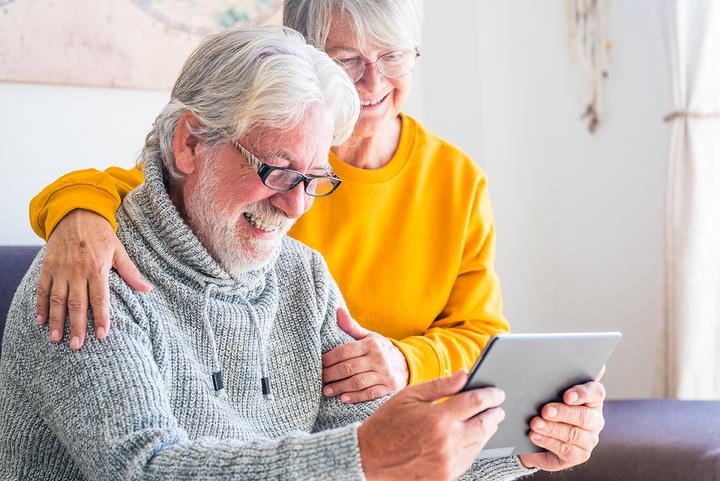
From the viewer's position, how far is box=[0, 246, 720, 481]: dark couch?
1.89m

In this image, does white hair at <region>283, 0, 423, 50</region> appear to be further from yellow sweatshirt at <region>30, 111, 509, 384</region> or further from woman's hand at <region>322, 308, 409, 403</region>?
woman's hand at <region>322, 308, 409, 403</region>

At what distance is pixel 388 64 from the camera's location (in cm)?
190

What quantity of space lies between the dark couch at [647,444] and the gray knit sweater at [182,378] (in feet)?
1.78

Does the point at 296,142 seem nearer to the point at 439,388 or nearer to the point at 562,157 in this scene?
the point at 439,388

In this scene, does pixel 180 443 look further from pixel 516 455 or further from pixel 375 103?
pixel 375 103

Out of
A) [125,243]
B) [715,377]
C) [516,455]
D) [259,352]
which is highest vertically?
[125,243]

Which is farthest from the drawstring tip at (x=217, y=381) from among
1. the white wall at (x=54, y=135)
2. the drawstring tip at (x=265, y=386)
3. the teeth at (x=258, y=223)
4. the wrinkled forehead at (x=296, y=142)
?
the white wall at (x=54, y=135)

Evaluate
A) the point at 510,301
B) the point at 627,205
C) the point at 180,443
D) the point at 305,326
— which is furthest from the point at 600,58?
the point at 180,443

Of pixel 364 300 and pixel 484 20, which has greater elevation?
pixel 484 20

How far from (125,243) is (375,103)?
0.71 meters

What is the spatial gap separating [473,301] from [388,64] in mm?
530

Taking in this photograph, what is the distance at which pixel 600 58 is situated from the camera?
2867 millimetres

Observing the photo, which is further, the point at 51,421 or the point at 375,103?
the point at 375,103

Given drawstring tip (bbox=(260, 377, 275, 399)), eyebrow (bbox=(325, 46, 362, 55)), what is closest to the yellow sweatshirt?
eyebrow (bbox=(325, 46, 362, 55))
